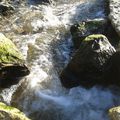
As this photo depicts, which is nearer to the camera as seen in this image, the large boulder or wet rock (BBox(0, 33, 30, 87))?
wet rock (BBox(0, 33, 30, 87))

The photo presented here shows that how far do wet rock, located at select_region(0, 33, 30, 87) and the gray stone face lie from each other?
289cm

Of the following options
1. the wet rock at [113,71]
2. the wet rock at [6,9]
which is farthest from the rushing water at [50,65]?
the wet rock at [6,9]

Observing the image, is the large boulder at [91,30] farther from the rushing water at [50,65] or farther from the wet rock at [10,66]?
the wet rock at [10,66]

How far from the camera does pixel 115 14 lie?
10.9m

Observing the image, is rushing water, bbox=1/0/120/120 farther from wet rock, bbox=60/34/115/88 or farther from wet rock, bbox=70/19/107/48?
wet rock, bbox=70/19/107/48

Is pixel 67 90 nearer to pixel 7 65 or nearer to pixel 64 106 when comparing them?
pixel 64 106

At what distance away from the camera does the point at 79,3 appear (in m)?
13.6

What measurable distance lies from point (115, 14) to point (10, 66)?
3856 mm

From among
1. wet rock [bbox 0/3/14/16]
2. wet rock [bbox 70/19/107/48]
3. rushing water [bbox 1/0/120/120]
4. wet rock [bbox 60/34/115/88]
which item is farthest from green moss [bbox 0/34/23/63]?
wet rock [bbox 0/3/14/16]

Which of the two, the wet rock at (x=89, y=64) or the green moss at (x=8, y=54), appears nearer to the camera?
the wet rock at (x=89, y=64)

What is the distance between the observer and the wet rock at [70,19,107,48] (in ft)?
33.7

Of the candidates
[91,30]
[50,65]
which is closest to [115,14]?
[91,30]

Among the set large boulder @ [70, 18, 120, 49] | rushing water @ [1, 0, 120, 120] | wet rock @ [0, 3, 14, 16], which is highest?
large boulder @ [70, 18, 120, 49]

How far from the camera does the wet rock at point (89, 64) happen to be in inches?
Result: 341
